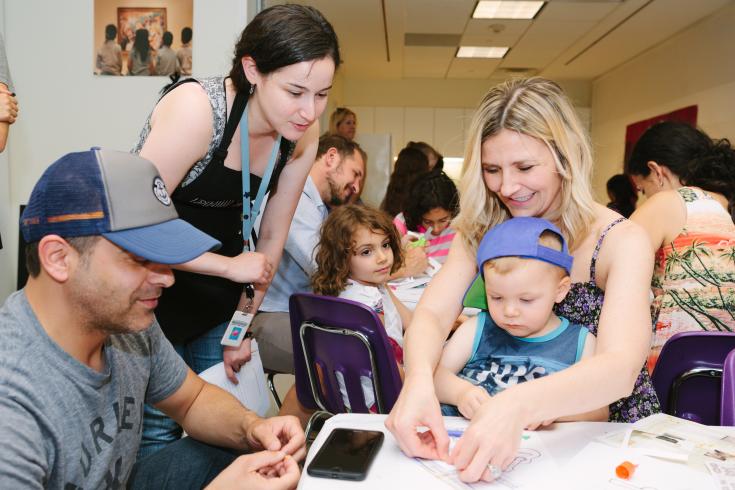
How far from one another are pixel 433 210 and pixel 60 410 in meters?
2.97

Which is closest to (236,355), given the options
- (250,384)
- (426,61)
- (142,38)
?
(250,384)

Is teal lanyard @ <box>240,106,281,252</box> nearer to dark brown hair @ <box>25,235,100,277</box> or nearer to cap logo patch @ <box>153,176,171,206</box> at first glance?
cap logo patch @ <box>153,176,171,206</box>

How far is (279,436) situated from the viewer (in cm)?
126

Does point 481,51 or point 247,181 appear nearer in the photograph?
point 247,181

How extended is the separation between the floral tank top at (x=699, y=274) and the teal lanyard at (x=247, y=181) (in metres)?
1.54

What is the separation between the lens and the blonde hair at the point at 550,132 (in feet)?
4.88

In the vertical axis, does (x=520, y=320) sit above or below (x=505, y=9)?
below

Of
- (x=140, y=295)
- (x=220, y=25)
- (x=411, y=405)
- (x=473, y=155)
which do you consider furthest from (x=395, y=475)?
(x=220, y=25)

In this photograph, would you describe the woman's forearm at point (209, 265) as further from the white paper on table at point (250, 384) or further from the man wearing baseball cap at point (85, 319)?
the man wearing baseball cap at point (85, 319)

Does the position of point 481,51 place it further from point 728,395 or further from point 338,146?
point 728,395

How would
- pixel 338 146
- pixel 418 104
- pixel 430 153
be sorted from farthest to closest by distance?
pixel 418 104 → pixel 430 153 → pixel 338 146

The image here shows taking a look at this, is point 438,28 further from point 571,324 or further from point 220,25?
point 571,324

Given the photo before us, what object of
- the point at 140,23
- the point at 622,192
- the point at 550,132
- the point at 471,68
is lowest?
the point at 622,192

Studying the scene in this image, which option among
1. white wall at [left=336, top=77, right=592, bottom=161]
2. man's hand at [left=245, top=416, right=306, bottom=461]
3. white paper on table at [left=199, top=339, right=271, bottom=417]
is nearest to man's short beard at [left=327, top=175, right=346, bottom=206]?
white paper on table at [left=199, top=339, right=271, bottom=417]
